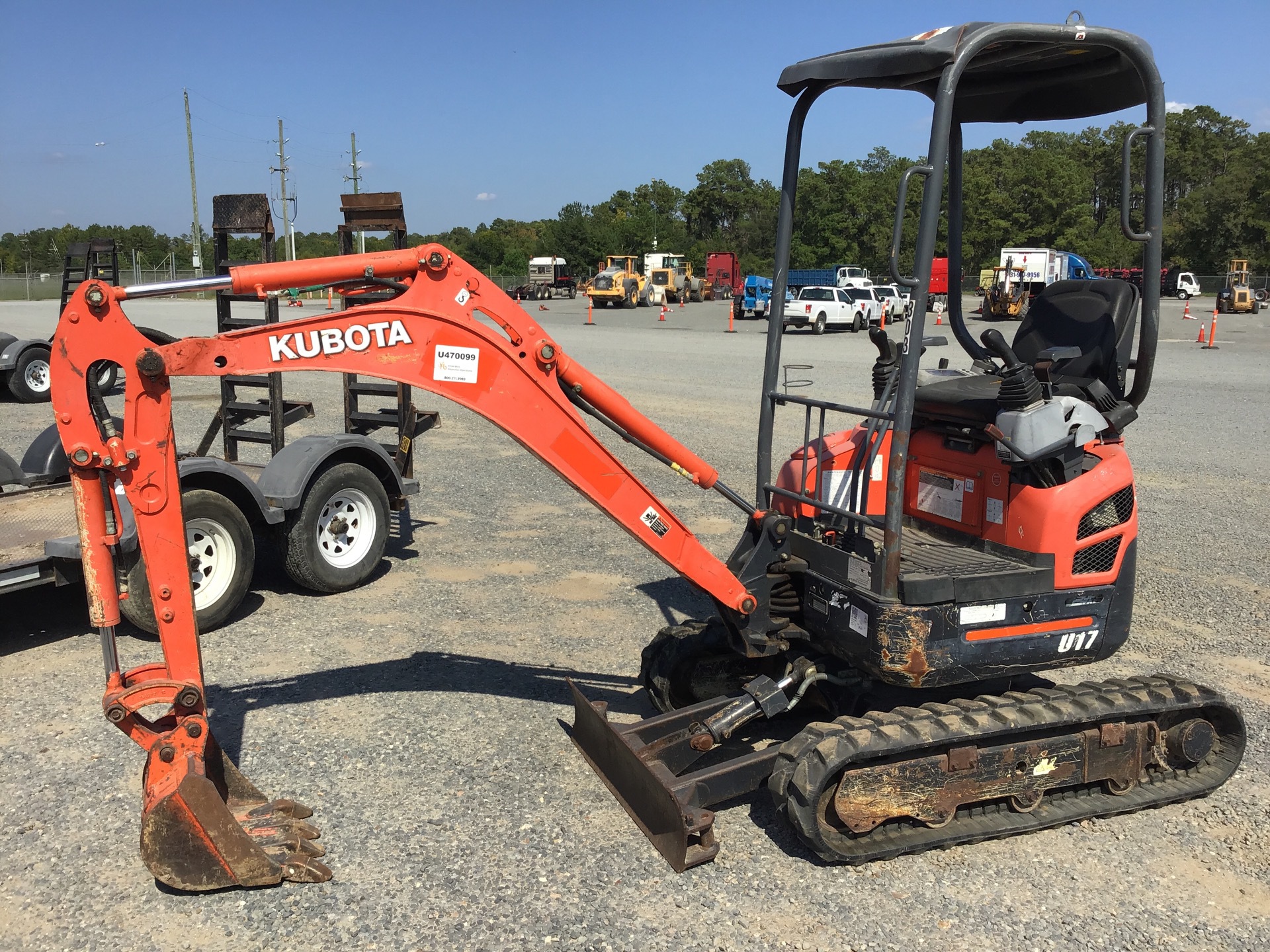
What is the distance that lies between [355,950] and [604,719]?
5.20 ft

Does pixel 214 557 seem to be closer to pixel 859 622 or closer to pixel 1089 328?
pixel 859 622

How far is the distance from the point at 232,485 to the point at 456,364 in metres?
3.44

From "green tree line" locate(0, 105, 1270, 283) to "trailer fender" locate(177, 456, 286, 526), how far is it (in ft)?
97.8

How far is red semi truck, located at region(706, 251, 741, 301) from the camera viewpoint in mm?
63844

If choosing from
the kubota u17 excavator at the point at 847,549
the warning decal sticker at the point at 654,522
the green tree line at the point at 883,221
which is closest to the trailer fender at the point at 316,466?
the kubota u17 excavator at the point at 847,549

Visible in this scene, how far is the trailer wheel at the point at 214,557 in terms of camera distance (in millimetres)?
6762

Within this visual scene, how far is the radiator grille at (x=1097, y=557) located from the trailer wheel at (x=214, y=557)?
525 centimetres

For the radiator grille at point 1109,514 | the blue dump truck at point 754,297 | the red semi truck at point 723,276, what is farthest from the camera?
the red semi truck at point 723,276

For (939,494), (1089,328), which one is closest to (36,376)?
(939,494)

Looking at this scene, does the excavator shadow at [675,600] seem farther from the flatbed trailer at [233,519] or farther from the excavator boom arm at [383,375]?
the excavator boom arm at [383,375]

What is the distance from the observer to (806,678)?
4898 millimetres

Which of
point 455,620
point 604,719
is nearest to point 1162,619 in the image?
point 604,719

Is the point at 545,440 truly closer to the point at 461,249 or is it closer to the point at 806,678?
the point at 806,678

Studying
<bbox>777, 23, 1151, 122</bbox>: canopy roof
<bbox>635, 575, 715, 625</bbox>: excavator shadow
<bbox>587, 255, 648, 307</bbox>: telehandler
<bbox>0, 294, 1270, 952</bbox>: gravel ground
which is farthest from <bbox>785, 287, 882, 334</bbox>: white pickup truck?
<bbox>777, 23, 1151, 122</bbox>: canopy roof
